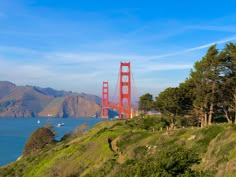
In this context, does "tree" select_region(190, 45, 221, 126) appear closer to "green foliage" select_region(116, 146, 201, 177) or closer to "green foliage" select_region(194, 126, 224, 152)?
"green foliage" select_region(194, 126, 224, 152)

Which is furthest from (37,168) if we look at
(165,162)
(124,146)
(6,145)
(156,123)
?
(6,145)

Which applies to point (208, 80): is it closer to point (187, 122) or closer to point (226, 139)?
point (187, 122)

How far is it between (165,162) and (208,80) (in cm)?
2333

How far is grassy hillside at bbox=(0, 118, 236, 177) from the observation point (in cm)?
1352

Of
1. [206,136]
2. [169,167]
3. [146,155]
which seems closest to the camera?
[169,167]

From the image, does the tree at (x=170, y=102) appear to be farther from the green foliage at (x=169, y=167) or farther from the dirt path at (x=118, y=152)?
the green foliage at (x=169, y=167)

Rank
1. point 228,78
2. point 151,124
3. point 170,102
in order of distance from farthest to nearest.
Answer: point 151,124, point 170,102, point 228,78

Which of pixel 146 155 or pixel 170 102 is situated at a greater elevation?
pixel 170 102

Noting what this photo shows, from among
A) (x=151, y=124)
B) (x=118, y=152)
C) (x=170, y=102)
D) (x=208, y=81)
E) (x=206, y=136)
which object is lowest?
(x=118, y=152)

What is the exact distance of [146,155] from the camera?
26.3 m

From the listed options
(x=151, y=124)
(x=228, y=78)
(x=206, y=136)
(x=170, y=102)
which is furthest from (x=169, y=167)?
(x=151, y=124)

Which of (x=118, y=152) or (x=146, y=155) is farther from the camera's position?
(x=118, y=152)

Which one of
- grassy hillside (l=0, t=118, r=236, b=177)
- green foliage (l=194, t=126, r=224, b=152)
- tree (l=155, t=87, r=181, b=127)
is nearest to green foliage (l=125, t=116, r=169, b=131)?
grassy hillside (l=0, t=118, r=236, b=177)

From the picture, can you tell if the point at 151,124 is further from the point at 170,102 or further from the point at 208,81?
the point at 208,81
